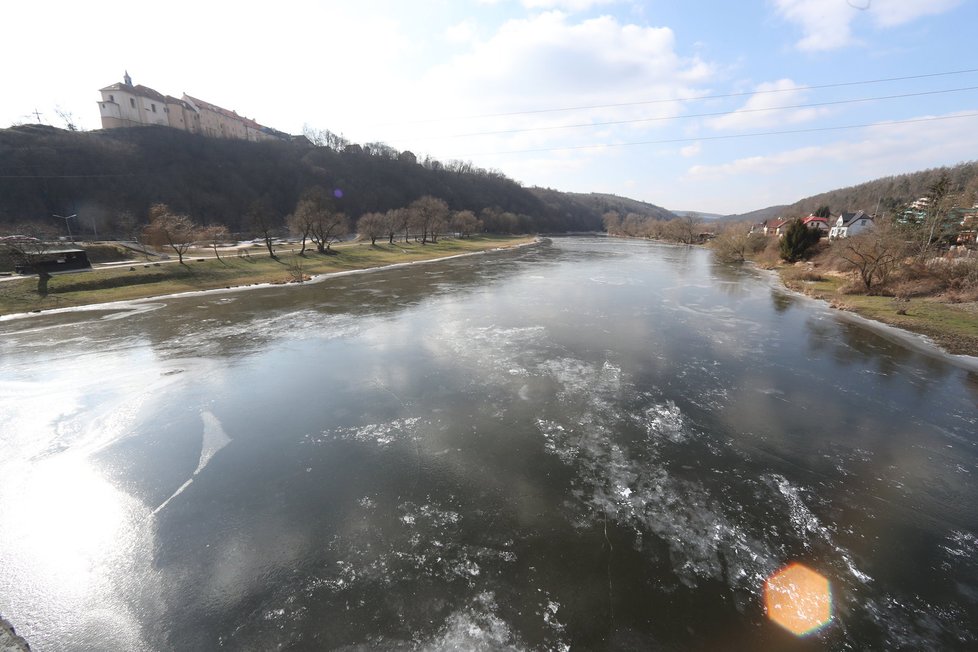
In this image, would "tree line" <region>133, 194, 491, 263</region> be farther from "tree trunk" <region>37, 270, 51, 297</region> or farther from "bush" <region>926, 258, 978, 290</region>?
"bush" <region>926, 258, 978, 290</region>

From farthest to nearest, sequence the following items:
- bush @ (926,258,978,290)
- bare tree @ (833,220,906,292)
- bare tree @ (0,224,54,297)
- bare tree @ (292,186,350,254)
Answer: bare tree @ (292,186,350,254) < bare tree @ (833,220,906,292) < bare tree @ (0,224,54,297) < bush @ (926,258,978,290)

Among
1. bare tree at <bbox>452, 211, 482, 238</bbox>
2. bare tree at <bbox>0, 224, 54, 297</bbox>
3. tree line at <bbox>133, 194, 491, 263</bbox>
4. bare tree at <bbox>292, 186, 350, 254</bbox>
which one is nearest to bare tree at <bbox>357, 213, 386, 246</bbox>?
tree line at <bbox>133, 194, 491, 263</bbox>

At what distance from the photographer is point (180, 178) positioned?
79.5 metres

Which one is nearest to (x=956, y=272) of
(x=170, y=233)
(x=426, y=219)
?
(x=170, y=233)

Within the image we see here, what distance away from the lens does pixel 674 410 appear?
1098 cm

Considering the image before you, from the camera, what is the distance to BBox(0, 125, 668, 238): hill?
61.6 meters

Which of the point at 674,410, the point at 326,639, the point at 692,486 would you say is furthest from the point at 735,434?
the point at 326,639

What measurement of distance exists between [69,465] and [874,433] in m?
19.5

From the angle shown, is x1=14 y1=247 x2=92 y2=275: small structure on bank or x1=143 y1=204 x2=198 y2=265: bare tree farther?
x1=143 y1=204 x2=198 y2=265: bare tree

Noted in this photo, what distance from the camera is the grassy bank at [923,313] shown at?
56.3 feet

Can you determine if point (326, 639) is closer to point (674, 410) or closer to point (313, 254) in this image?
point (674, 410)

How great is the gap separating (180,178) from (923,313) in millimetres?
109751

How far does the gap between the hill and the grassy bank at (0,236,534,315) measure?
30.7 metres

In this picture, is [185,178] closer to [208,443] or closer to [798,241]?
[208,443]
